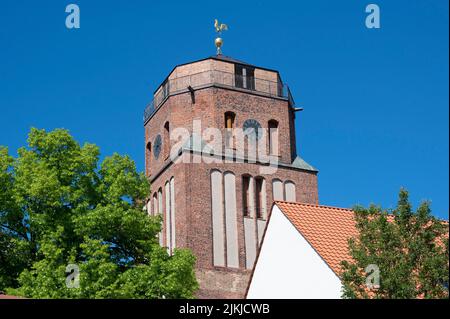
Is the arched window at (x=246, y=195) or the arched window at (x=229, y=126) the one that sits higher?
the arched window at (x=229, y=126)

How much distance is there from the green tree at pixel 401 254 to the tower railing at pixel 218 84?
937 inches

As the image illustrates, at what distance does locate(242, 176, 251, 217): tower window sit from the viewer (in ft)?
131

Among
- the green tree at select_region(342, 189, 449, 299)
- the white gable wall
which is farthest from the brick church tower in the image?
the green tree at select_region(342, 189, 449, 299)

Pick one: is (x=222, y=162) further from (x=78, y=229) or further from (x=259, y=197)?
(x=78, y=229)

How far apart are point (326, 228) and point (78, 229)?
7.03 metres

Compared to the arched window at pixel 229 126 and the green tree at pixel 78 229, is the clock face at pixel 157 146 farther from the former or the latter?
the green tree at pixel 78 229

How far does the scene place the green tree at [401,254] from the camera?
1661cm

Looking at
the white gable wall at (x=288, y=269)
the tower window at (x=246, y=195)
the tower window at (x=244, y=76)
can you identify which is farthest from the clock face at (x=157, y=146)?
the white gable wall at (x=288, y=269)

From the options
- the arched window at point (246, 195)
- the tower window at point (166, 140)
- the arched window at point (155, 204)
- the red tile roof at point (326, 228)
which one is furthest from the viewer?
the tower window at point (166, 140)

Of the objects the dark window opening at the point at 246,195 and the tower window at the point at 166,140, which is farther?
the tower window at the point at 166,140

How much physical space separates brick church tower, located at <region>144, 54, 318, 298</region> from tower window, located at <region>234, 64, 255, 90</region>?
4 cm

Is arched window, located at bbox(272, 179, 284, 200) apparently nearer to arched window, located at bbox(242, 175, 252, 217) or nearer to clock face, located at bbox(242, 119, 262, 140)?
arched window, located at bbox(242, 175, 252, 217)
